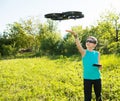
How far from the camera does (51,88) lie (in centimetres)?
977

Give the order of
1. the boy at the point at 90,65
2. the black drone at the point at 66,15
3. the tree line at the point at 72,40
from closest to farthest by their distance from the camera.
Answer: the black drone at the point at 66,15 < the boy at the point at 90,65 < the tree line at the point at 72,40

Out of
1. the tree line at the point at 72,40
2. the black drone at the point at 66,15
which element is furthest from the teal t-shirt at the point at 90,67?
the tree line at the point at 72,40

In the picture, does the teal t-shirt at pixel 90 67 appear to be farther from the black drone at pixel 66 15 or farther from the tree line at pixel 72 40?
the tree line at pixel 72 40

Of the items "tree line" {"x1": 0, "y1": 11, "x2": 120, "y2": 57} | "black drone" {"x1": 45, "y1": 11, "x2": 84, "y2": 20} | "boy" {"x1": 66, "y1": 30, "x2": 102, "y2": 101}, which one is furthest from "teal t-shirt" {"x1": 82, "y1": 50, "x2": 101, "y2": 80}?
"tree line" {"x1": 0, "y1": 11, "x2": 120, "y2": 57}

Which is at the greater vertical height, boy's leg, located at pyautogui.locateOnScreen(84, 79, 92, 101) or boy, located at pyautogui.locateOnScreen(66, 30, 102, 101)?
boy, located at pyautogui.locateOnScreen(66, 30, 102, 101)

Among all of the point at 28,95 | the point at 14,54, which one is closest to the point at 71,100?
the point at 28,95

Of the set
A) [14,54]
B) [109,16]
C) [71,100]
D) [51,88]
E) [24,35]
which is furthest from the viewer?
[24,35]

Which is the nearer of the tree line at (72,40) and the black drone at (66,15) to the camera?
the black drone at (66,15)

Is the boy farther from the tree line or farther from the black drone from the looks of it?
the tree line

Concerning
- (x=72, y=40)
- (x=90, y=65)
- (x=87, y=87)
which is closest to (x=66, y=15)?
(x=90, y=65)

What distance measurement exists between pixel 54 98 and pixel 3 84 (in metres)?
3.58

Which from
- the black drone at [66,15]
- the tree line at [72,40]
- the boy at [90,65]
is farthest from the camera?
the tree line at [72,40]

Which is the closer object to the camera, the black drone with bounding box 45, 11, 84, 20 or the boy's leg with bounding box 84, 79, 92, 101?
the black drone with bounding box 45, 11, 84, 20

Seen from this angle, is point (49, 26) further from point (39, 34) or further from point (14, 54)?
point (14, 54)
